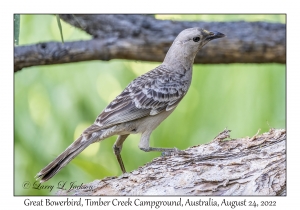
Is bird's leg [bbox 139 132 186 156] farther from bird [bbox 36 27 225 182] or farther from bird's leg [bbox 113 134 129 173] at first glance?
bird's leg [bbox 113 134 129 173]

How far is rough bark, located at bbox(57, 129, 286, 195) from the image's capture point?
16.1 feet

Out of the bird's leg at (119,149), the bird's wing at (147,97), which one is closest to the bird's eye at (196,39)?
the bird's wing at (147,97)

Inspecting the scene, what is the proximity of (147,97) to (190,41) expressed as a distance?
34.8 inches

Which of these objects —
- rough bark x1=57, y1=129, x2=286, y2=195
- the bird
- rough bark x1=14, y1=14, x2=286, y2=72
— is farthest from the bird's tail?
rough bark x1=14, y1=14, x2=286, y2=72

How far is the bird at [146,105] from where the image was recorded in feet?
17.1

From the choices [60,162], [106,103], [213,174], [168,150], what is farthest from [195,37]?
[60,162]

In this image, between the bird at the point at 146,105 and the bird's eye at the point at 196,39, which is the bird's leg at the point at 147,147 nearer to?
the bird at the point at 146,105

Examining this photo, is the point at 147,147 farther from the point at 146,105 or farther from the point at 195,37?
the point at 195,37

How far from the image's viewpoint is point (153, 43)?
688 cm

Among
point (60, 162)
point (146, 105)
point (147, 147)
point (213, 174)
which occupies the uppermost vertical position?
point (146, 105)

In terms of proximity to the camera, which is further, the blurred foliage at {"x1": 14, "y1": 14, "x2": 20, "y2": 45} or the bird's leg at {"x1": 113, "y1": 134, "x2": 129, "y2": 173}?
the bird's leg at {"x1": 113, "y1": 134, "x2": 129, "y2": 173}

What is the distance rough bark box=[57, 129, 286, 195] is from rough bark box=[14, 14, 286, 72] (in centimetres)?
185

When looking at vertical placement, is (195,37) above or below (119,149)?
above

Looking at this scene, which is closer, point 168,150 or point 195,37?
point 168,150
